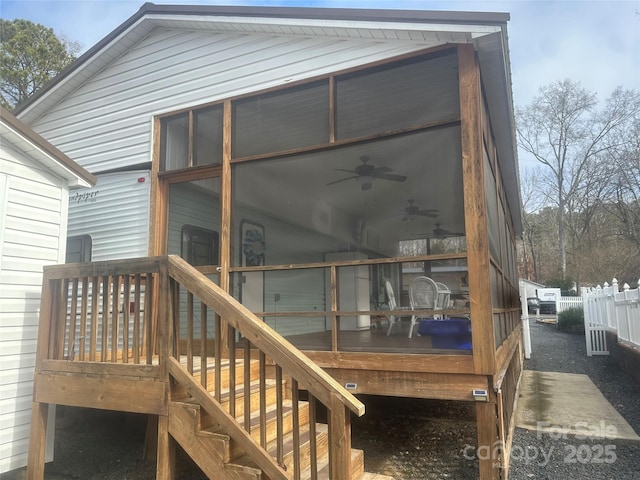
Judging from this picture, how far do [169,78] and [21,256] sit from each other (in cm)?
278

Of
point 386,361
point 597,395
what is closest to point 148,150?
point 386,361

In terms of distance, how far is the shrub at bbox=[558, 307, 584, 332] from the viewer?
53.0 feet

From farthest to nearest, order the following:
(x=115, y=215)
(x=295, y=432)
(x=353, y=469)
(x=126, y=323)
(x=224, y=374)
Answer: (x=115, y=215) < (x=224, y=374) < (x=126, y=323) < (x=353, y=469) < (x=295, y=432)

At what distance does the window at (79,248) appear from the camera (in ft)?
19.5

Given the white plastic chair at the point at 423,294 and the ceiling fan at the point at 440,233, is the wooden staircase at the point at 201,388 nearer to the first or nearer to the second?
the white plastic chair at the point at 423,294

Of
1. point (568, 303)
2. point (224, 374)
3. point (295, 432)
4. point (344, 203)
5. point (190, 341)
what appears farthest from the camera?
point (568, 303)

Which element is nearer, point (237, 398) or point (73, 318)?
point (237, 398)

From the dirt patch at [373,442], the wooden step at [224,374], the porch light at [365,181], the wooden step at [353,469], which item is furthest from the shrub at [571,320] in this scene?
the wooden step at [353,469]

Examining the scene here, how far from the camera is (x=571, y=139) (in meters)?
28.9

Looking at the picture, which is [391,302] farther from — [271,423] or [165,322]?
[165,322]

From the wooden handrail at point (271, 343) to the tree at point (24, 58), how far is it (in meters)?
15.8

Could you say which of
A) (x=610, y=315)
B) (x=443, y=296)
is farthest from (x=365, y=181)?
(x=610, y=315)

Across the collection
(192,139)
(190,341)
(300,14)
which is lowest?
(190,341)

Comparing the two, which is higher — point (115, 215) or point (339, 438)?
point (115, 215)
